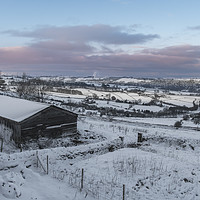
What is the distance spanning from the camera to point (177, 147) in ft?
79.5

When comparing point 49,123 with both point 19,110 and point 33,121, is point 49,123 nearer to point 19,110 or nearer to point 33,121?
point 33,121

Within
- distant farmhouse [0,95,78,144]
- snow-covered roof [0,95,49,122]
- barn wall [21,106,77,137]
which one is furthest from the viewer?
snow-covered roof [0,95,49,122]

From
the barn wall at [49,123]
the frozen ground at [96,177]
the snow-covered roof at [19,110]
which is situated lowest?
the frozen ground at [96,177]

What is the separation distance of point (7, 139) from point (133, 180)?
14608 mm

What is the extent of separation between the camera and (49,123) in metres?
21.5

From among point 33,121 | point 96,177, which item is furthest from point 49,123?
point 96,177

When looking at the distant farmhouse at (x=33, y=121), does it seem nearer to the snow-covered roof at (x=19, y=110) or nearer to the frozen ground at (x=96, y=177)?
the snow-covered roof at (x=19, y=110)

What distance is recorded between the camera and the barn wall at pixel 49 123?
1984 centimetres

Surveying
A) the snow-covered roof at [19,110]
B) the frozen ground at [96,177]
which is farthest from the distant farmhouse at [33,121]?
the frozen ground at [96,177]

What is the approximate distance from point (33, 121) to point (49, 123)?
1.90 metres

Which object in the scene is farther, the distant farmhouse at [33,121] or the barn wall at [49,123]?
the barn wall at [49,123]

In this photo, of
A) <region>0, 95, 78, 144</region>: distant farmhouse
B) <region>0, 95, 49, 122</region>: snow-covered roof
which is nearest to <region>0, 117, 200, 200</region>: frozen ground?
<region>0, 95, 78, 144</region>: distant farmhouse

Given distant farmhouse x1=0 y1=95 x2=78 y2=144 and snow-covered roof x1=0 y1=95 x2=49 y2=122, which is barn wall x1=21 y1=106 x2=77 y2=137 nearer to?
distant farmhouse x1=0 y1=95 x2=78 y2=144

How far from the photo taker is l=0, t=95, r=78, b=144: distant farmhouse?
19484 millimetres
